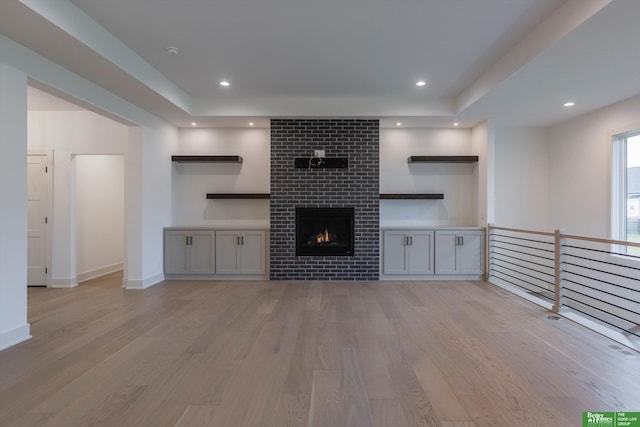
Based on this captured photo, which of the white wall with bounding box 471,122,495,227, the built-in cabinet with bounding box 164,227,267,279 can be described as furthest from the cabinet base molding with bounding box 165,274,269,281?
the white wall with bounding box 471,122,495,227

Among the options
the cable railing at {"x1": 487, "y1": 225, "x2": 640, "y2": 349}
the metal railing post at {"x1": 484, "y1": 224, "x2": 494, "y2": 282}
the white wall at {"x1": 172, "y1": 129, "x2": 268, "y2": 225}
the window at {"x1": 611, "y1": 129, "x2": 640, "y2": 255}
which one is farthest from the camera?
the white wall at {"x1": 172, "y1": 129, "x2": 268, "y2": 225}

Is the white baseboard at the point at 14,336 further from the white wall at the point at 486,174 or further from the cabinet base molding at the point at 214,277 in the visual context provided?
the white wall at the point at 486,174

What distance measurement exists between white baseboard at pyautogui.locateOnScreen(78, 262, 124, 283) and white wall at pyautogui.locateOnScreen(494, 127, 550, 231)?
738 centimetres

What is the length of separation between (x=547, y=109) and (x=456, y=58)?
7.07ft

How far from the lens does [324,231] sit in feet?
18.4

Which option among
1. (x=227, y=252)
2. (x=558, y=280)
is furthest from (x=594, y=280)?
(x=227, y=252)

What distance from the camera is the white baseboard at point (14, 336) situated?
108 inches

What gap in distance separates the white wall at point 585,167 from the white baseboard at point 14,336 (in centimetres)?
730

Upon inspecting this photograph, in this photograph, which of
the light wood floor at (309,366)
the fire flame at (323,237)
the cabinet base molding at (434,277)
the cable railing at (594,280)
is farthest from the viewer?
the fire flame at (323,237)

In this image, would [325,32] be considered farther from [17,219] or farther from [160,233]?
[160,233]

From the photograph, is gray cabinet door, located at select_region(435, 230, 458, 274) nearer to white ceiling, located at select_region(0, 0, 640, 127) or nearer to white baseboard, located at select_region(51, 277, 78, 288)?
white ceiling, located at select_region(0, 0, 640, 127)

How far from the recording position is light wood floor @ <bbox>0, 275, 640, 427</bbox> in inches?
73.4

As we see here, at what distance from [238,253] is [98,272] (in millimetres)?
2699

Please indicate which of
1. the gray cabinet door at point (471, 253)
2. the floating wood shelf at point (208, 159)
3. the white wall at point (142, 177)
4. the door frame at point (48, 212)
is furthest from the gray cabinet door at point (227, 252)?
the gray cabinet door at point (471, 253)
